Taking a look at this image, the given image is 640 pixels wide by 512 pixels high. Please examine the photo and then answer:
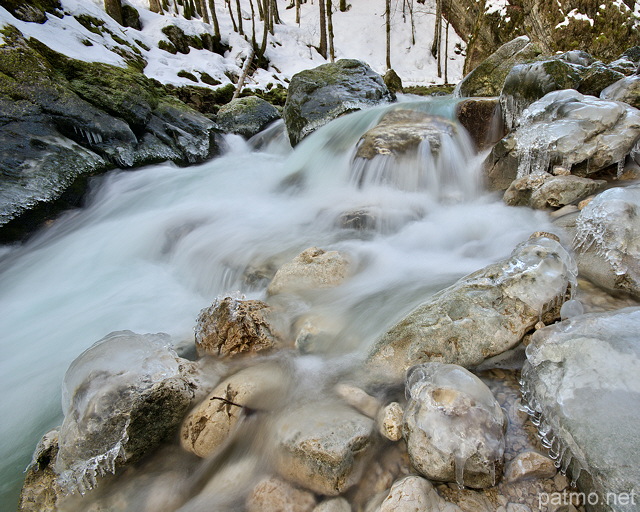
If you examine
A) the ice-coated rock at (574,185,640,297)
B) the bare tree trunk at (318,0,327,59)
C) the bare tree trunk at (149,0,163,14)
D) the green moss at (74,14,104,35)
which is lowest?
the ice-coated rock at (574,185,640,297)

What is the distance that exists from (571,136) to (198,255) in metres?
4.65

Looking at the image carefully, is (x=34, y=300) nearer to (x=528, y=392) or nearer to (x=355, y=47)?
(x=528, y=392)

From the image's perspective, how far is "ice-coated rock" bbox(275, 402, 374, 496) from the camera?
1527 mm

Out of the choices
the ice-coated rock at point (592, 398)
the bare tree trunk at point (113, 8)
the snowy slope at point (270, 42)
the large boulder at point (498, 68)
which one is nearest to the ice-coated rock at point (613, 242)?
the ice-coated rock at point (592, 398)

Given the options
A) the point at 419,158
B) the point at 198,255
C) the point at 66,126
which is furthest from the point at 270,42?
the point at 198,255

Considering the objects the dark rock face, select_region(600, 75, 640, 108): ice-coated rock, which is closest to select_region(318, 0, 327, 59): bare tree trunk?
the dark rock face

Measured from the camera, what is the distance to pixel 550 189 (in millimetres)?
3537

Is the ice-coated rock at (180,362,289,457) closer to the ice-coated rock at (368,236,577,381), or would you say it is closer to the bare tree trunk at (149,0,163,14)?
the ice-coated rock at (368,236,577,381)

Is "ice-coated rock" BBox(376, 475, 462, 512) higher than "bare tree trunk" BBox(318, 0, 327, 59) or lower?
lower

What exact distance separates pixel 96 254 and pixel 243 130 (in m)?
5.94

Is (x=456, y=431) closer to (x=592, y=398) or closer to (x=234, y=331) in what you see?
(x=592, y=398)

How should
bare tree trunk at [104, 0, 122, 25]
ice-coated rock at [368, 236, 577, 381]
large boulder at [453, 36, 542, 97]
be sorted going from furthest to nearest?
1. bare tree trunk at [104, 0, 122, 25]
2. large boulder at [453, 36, 542, 97]
3. ice-coated rock at [368, 236, 577, 381]

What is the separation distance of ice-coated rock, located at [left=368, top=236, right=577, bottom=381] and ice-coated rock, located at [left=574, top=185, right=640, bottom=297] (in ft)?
1.12

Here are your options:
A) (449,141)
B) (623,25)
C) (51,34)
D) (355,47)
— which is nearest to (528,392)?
(449,141)
